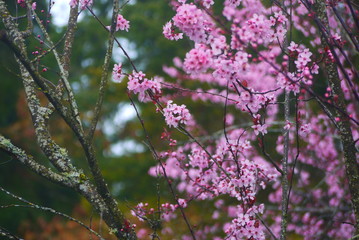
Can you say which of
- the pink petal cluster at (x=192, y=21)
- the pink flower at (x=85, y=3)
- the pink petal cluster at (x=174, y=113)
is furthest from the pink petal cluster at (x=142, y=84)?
the pink flower at (x=85, y=3)

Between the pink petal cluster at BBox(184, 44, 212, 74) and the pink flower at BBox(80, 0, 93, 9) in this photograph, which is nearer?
the pink petal cluster at BBox(184, 44, 212, 74)

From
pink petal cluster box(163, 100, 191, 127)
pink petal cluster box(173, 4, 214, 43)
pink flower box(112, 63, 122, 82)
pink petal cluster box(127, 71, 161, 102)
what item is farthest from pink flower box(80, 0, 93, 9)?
pink petal cluster box(163, 100, 191, 127)

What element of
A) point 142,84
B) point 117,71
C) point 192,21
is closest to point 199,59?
point 192,21

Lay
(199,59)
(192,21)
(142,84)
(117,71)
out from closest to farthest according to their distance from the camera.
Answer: (199,59) < (192,21) < (142,84) < (117,71)

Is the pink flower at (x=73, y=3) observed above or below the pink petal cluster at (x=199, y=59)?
above

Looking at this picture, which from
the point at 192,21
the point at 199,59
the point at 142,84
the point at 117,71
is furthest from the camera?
the point at 117,71

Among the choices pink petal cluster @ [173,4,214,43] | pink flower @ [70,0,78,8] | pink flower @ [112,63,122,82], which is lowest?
pink flower @ [112,63,122,82]

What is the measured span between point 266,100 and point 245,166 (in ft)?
1.75

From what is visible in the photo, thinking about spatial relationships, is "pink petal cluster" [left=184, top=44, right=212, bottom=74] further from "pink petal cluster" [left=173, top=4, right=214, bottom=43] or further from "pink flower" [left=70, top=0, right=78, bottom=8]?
"pink flower" [left=70, top=0, right=78, bottom=8]

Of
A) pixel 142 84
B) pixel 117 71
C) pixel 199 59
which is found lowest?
pixel 199 59

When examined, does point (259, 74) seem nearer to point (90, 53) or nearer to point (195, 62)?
point (195, 62)

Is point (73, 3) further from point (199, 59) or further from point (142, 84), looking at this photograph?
point (199, 59)

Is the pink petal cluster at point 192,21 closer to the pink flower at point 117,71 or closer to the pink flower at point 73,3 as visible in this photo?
the pink flower at point 117,71

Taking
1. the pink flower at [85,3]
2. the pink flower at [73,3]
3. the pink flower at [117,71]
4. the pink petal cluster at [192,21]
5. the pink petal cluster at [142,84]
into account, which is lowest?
the pink petal cluster at [142,84]
